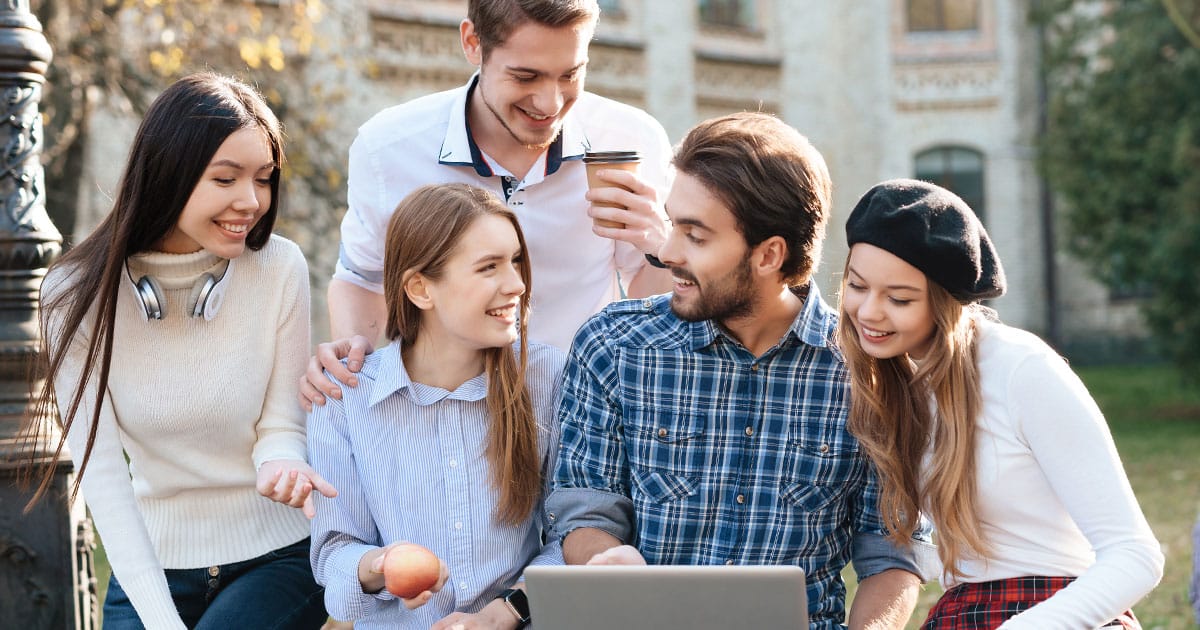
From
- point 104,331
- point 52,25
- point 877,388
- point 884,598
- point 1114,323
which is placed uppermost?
point 52,25

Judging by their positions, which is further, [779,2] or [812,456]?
[779,2]

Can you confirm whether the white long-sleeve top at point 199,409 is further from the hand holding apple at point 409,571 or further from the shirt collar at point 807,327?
the shirt collar at point 807,327

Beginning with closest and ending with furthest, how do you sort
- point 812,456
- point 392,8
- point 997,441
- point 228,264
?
point 997,441, point 812,456, point 228,264, point 392,8

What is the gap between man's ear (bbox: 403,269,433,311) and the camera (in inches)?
139

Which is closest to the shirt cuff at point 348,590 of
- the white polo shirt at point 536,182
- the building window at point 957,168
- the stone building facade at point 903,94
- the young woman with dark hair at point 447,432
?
the young woman with dark hair at point 447,432

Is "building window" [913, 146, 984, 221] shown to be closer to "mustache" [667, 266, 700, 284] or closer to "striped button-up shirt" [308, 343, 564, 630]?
"mustache" [667, 266, 700, 284]

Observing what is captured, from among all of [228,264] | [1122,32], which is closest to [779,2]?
[1122,32]

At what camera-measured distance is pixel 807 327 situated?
136 inches

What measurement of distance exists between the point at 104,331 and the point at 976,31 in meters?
23.8

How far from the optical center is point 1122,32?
1850 centimetres

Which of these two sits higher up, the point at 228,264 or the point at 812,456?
the point at 228,264

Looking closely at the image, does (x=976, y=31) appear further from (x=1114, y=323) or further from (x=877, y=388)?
(x=877, y=388)

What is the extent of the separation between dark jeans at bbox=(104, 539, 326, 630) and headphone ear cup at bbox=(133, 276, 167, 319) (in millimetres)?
702

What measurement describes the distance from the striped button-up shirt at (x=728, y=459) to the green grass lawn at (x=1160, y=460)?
4542 mm
